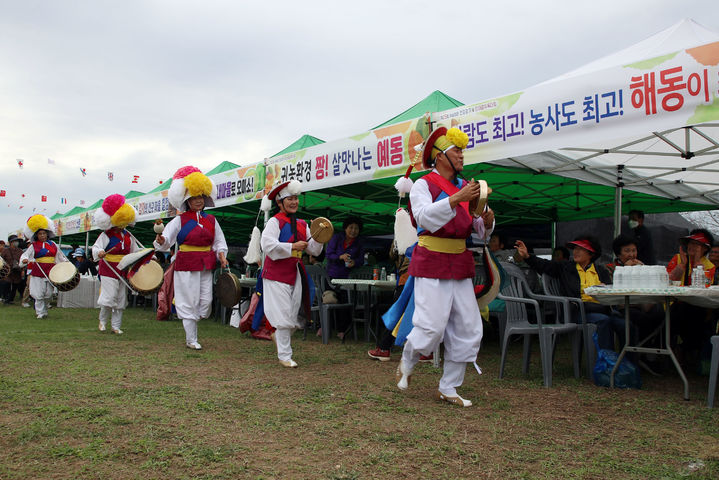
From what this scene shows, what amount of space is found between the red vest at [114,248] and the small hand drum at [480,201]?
537 centimetres

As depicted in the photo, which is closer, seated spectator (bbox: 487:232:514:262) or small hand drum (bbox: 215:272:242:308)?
small hand drum (bbox: 215:272:242:308)

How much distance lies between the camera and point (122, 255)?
24.3 feet

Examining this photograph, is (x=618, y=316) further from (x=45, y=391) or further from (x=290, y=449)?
(x=45, y=391)

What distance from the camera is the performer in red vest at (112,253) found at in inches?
284

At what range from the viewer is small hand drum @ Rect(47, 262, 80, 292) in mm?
8742

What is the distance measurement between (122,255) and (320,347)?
3167mm

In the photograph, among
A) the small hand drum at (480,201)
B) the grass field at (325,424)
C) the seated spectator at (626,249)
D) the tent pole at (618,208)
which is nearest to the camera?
the grass field at (325,424)

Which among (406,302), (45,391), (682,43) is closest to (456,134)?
(406,302)

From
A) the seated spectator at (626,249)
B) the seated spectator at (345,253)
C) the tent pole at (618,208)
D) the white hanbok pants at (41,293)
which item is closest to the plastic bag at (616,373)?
the seated spectator at (626,249)

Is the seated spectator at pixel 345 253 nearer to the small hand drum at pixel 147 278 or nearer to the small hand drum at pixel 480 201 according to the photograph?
the small hand drum at pixel 147 278

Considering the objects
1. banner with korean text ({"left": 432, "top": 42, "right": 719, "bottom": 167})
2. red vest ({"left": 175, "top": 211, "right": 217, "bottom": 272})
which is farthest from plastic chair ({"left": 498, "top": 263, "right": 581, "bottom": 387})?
red vest ({"left": 175, "top": 211, "right": 217, "bottom": 272})

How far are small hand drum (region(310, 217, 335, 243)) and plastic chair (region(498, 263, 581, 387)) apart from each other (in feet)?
5.43

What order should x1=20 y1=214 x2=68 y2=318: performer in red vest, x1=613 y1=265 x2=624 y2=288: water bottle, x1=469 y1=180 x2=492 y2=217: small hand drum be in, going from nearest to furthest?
x1=469 y1=180 x2=492 y2=217: small hand drum, x1=613 y1=265 x2=624 y2=288: water bottle, x1=20 y1=214 x2=68 y2=318: performer in red vest

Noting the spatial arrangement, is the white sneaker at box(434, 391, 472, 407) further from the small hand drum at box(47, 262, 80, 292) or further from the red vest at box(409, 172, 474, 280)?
the small hand drum at box(47, 262, 80, 292)
